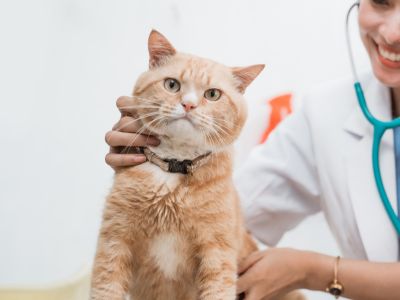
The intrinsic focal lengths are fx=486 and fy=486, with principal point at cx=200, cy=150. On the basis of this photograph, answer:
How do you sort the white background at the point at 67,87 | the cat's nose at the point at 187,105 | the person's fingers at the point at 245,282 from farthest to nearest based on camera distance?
the white background at the point at 67,87
the person's fingers at the point at 245,282
the cat's nose at the point at 187,105

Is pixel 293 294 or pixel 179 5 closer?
pixel 293 294

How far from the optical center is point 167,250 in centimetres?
79

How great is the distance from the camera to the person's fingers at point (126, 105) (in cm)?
85

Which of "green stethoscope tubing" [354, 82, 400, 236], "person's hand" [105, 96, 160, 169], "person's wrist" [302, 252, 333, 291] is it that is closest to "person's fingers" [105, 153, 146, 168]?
"person's hand" [105, 96, 160, 169]

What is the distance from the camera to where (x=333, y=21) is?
4.94 feet

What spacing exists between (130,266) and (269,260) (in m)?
0.37

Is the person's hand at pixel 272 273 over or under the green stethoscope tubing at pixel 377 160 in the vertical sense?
under

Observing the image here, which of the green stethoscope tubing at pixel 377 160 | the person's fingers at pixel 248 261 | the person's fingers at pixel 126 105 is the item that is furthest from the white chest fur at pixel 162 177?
the green stethoscope tubing at pixel 377 160

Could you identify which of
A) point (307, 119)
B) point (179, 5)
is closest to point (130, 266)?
point (307, 119)

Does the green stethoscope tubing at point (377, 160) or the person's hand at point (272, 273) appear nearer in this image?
the person's hand at point (272, 273)

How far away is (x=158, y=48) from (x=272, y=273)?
539 millimetres

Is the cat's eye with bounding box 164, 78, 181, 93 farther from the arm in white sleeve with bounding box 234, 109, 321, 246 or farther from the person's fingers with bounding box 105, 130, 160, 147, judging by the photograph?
the arm in white sleeve with bounding box 234, 109, 321, 246

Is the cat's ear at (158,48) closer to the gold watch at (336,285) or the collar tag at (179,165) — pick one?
the collar tag at (179,165)

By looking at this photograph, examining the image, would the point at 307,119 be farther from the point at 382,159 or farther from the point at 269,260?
the point at 269,260
